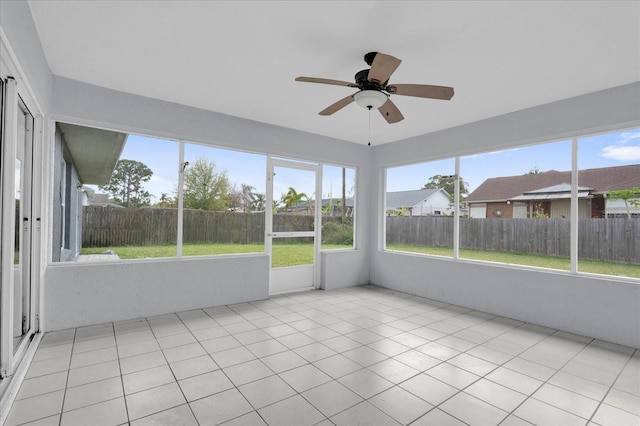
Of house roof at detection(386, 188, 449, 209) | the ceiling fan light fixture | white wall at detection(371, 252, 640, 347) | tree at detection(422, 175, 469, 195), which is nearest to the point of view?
the ceiling fan light fixture

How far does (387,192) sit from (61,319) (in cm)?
500

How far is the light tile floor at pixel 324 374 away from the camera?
2018 mm

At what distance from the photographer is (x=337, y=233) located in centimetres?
577

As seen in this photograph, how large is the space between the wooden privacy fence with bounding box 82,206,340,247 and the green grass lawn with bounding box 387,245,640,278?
2568mm

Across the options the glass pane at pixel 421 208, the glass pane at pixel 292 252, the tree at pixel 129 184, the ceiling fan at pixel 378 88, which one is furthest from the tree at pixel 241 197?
the glass pane at pixel 421 208

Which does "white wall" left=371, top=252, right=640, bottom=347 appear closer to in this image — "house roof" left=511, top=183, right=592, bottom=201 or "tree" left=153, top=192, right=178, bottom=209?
"house roof" left=511, top=183, right=592, bottom=201

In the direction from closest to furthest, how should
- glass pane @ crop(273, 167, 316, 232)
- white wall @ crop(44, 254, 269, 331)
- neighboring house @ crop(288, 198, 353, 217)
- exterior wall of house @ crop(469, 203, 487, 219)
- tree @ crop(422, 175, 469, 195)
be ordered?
white wall @ crop(44, 254, 269, 331) → exterior wall of house @ crop(469, 203, 487, 219) → tree @ crop(422, 175, 469, 195) → glass pane @ crop(273, 167, 316, 232) → neighboring house @ crop(288, 198, 353, 217)

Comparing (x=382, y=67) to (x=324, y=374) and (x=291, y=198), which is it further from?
(x=291, y=198)

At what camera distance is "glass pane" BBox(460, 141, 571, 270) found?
12.5ft

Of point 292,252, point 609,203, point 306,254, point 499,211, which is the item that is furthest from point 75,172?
point 609,203

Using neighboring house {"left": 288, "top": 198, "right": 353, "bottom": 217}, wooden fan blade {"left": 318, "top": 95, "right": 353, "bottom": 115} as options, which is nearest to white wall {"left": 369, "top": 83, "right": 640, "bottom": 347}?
neighboring house {"left": 288, "top": 198, "right": 353, "bottom": 217}

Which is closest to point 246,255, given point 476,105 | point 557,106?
point 476,105

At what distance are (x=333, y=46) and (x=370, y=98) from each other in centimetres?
51

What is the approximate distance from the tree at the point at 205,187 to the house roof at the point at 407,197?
9.62 feet
